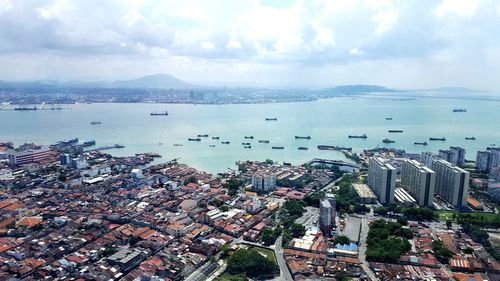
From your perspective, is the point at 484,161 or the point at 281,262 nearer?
the point at 281,262

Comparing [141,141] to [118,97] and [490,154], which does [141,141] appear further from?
[118,97]

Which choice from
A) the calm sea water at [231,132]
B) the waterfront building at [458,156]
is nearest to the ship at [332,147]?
the calm sea water at [231,132]

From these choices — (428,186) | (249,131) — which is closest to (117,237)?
(428,186)

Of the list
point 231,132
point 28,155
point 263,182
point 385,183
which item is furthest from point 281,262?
point 231,132

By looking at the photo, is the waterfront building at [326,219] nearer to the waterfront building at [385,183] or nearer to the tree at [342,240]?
the tree at [342,240]

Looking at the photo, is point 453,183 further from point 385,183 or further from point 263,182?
point 263,182

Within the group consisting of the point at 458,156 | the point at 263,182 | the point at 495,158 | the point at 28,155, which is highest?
the point at 495,158
